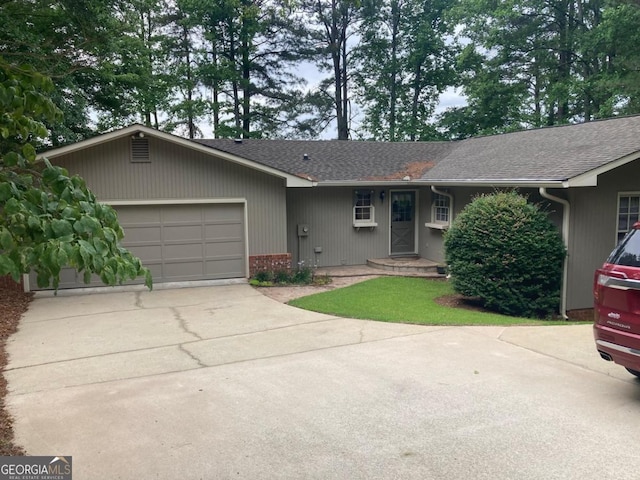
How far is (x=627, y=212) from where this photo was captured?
11.3 metres

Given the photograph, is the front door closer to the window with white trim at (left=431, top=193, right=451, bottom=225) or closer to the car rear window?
the window with white trim at (left=431, top=193, right=451, bottom=225)

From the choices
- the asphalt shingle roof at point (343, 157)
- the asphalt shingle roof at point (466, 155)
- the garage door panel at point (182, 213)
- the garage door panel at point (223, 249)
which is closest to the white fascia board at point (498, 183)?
the asphalt shingle roof at point (466, 155)

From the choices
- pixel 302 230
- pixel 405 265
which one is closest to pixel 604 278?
pixel 405 265

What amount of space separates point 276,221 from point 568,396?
9.10 metres

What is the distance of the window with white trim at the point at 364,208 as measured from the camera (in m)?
15.6

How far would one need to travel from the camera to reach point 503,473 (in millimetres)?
3867

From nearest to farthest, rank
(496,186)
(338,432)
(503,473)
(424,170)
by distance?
(503,473) < (338,432) < (496,186) < (424,170)

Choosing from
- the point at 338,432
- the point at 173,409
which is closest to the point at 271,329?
the point at 173,409

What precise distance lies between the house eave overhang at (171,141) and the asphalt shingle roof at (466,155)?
0.98 m

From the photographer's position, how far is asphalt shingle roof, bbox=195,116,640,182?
10906 mm

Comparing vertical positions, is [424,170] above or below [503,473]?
above

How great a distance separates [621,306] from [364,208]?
11066 mm

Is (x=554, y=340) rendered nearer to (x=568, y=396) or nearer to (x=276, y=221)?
(x=568, y=396)

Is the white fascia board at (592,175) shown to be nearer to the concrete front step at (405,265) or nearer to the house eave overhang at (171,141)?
the concrete front step at (405,265)
